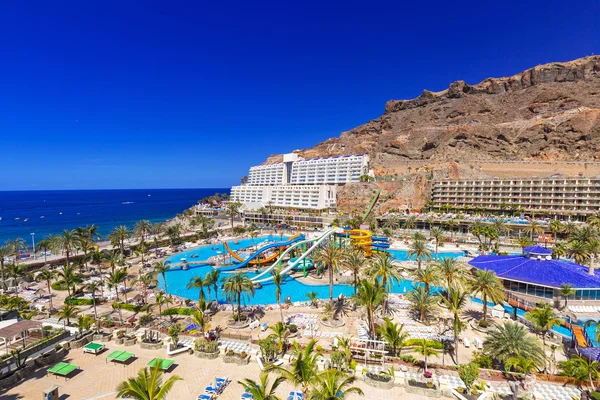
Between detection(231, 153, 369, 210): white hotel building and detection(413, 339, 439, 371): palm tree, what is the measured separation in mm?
75769

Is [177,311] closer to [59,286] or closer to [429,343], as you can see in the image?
[59,286]

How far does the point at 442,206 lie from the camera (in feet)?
295

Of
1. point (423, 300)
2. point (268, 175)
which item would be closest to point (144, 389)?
point (423, 300)

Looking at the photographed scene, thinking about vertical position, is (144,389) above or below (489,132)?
below

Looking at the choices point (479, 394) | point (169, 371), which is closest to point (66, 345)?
point (169, 371)

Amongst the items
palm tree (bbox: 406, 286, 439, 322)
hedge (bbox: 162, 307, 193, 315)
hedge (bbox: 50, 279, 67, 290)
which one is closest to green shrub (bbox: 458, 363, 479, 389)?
palm tree (bbox: 406, 286, 439, 322)

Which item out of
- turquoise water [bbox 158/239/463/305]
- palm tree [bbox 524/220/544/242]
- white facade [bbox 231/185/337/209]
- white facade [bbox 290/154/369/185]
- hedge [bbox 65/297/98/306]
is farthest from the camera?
white facade [bbox 290/154/369/185]

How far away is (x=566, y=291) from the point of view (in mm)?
27781

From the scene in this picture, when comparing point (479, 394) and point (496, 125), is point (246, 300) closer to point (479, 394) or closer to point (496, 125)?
point (479, 394)

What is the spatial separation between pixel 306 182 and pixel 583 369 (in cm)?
11033

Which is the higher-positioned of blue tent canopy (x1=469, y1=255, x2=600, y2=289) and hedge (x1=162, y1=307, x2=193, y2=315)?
blue tent canopy (x1=469, y1=255, x2=600, y2=289)

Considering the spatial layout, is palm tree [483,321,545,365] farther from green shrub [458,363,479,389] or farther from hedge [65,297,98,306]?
hedge [65,297,98,306]

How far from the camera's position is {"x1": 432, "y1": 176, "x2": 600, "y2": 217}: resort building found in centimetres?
7306

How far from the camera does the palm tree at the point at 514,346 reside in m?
17.6
